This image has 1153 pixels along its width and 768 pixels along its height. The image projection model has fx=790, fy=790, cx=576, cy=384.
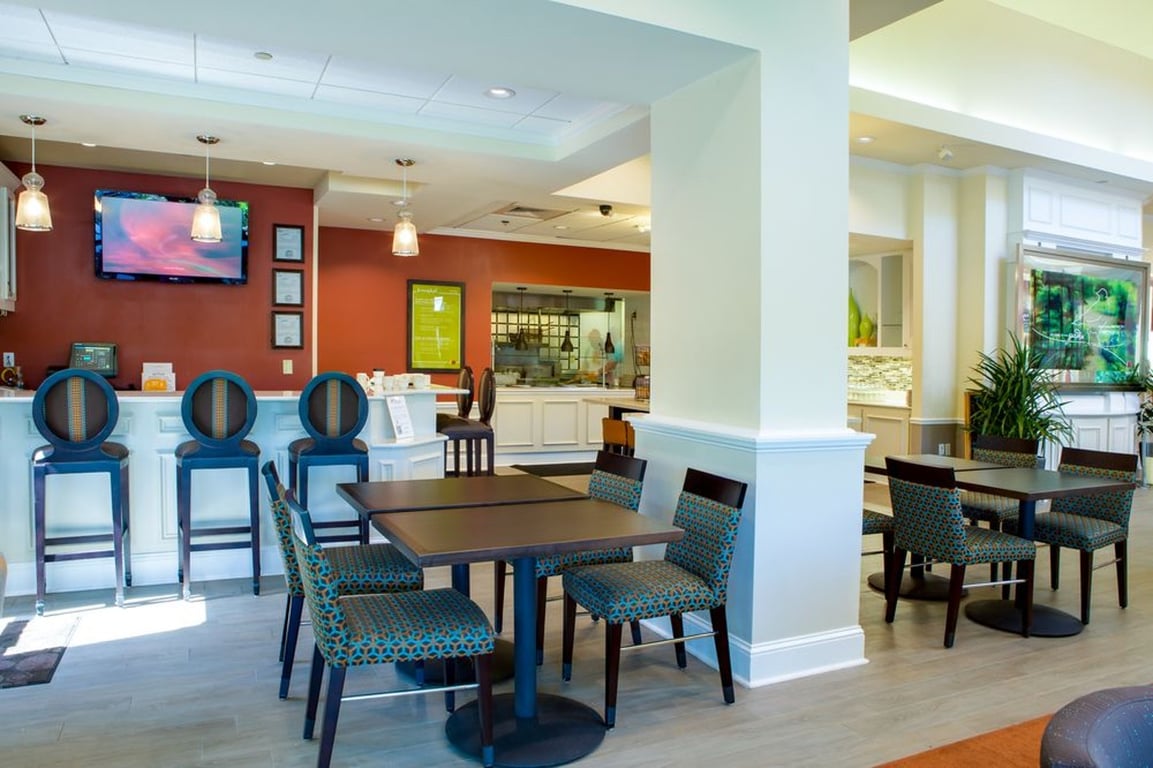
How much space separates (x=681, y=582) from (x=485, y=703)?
33.7 inches

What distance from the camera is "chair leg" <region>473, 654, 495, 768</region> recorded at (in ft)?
7.91

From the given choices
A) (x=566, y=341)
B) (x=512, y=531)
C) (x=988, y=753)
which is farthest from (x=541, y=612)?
(x=566, y=341)

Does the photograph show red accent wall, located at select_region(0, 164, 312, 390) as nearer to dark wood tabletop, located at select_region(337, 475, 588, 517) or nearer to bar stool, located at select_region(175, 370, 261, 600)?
bar stool, located at select_region(175, 370, 261, 600)

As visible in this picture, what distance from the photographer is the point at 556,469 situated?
8.88 meters

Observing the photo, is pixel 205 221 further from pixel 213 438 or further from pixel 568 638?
pixel 568 638

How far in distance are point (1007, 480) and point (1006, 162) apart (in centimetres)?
405

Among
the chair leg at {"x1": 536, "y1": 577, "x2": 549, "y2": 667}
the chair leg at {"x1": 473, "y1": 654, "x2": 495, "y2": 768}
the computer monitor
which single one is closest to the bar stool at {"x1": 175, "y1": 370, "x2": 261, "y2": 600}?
the chair leg at {"x1": 536, "y1": 577, "x2": 549, "y2": 667}

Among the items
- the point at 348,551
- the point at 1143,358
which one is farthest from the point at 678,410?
the point at 1143,358

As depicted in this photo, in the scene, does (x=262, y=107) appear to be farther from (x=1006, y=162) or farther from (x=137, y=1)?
(x=1006, y=162)

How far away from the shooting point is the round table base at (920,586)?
433 centimetres

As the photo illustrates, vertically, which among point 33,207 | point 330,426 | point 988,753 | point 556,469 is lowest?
point 988,753

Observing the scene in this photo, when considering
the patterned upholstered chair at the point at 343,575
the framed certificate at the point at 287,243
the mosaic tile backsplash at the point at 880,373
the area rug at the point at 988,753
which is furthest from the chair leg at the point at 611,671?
the mosaic tile backsplash at the point at 880,373

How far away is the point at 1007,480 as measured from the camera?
13.3 feet

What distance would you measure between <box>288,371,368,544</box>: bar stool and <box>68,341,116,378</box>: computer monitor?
2886 mm
